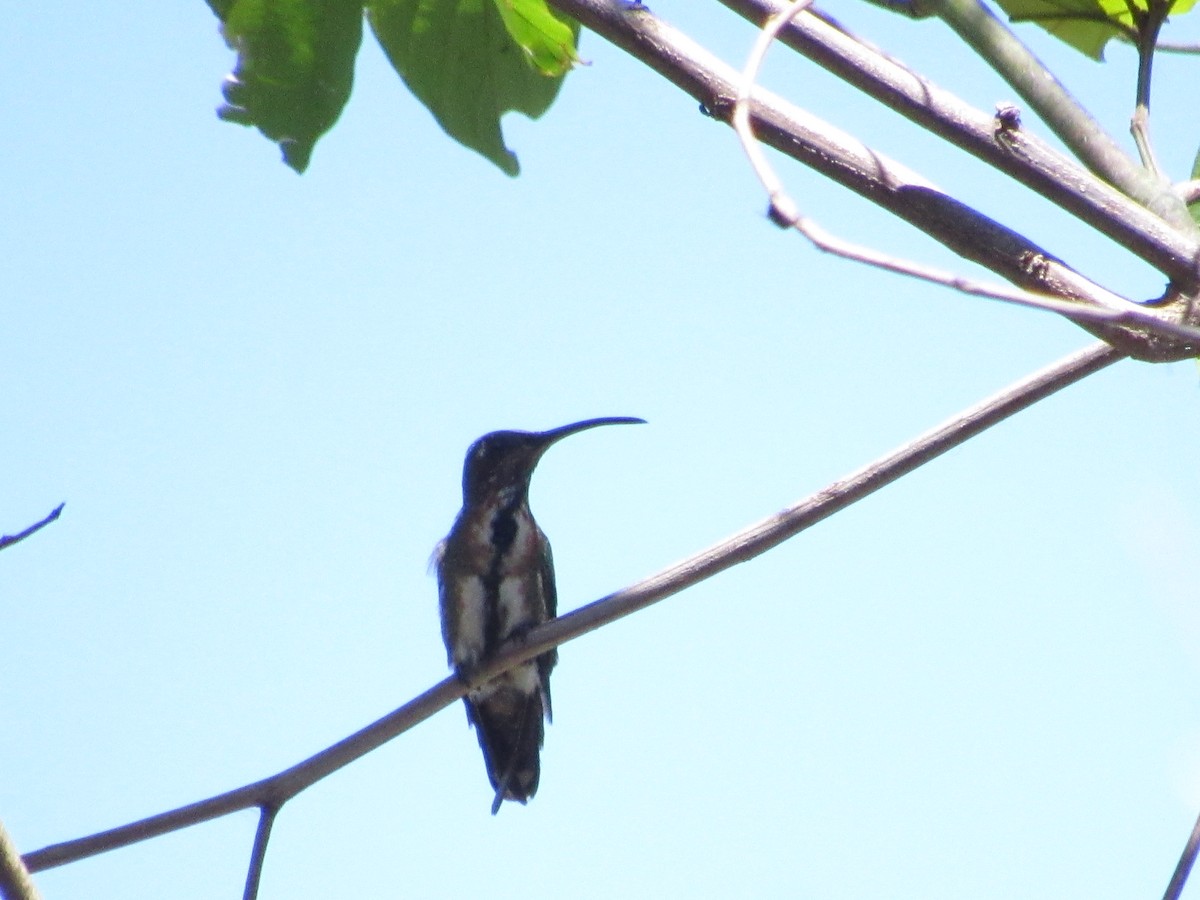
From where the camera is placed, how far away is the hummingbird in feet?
19.6

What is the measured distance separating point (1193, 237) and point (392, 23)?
1852 millimetres

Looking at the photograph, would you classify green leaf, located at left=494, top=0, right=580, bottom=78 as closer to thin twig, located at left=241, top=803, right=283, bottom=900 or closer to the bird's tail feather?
thin twig, located at left=241, top=803, right=283, bottom=900

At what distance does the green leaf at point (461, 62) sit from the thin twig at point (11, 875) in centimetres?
176

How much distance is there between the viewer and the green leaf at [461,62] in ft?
10.7

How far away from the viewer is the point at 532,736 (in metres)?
6.54

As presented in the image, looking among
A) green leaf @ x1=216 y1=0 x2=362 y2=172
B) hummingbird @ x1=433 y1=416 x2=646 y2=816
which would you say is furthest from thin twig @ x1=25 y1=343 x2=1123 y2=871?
hummingbird @ x1=433 y1=416 x2=646 y2=816

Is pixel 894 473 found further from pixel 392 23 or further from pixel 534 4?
pixel 392 23

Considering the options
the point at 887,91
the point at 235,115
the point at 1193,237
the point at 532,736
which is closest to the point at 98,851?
the point at 235,115

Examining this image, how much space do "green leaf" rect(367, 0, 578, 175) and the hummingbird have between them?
9.75ft

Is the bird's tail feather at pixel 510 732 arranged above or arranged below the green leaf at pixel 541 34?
below

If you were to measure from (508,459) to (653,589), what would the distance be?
376cm

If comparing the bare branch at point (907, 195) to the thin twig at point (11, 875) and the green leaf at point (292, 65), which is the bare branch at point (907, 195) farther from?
the thin twig at point (11, 875)

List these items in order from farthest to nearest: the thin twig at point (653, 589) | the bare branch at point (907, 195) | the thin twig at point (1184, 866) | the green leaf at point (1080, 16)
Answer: the green leaf at point (1080, 16)
the thin twig at point (653, 589)
the bare branch at point (907, 195)
the thin twig at point (1184, 866)

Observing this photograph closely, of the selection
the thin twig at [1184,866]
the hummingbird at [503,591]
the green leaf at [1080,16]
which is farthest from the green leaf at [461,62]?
the hummingbird at [503,591]
